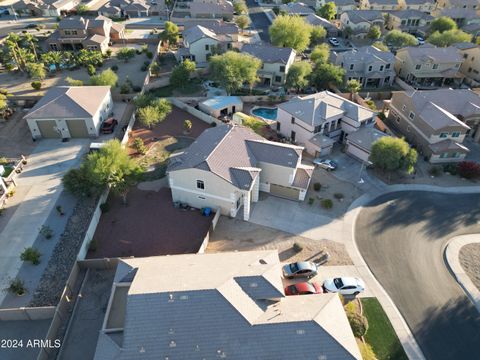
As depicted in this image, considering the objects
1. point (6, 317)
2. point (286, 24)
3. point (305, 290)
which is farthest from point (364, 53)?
point (6, 317)

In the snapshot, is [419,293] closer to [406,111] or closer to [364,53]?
[406,111]

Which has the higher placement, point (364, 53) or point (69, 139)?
point (364, 53)

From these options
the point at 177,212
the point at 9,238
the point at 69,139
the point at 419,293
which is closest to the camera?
the point at 419,293

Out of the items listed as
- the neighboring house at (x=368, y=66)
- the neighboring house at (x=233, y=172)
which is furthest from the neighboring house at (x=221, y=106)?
the neighboring house at (x=368, y=66)

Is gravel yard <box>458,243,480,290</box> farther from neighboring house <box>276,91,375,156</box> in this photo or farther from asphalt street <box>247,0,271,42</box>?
asphalt street <box>247,0,271,42</box>

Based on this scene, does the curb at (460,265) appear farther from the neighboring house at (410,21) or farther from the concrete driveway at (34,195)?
the neighboring house at (410,21)

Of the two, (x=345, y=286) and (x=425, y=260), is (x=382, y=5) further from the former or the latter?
(x=345, y=286)
